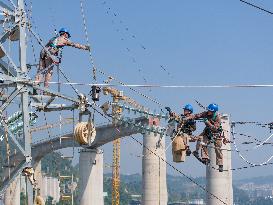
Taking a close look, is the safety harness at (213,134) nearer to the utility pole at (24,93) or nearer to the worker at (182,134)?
the worker at (182,134)

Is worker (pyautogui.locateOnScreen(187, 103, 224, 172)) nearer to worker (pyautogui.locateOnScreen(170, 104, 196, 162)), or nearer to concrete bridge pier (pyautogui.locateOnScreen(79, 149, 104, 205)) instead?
worker (pyautogui.locateOnScreen(170, 104, 196, 162))

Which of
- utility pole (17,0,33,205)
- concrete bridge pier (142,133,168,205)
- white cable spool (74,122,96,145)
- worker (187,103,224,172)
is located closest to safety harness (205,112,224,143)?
worker (187,103,224,172)

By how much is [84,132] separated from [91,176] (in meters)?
48.8

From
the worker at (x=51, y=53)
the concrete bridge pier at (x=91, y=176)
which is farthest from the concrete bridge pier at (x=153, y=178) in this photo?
the worker at (x=51, y=53)

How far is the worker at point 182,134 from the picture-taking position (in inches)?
760

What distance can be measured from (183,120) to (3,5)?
→ 799 cm

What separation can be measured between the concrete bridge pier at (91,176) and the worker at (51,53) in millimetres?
46800

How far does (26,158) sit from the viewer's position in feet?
64.2

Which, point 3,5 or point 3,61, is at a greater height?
point 3,5

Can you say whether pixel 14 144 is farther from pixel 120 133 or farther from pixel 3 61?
pixel 120 133

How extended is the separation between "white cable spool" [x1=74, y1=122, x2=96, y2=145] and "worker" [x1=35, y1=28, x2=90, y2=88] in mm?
2310

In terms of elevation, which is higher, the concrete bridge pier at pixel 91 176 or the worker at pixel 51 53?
the worker at pixel 51 53

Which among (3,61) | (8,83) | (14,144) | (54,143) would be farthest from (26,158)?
(54,143)

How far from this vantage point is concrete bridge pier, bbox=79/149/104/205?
68.0m
